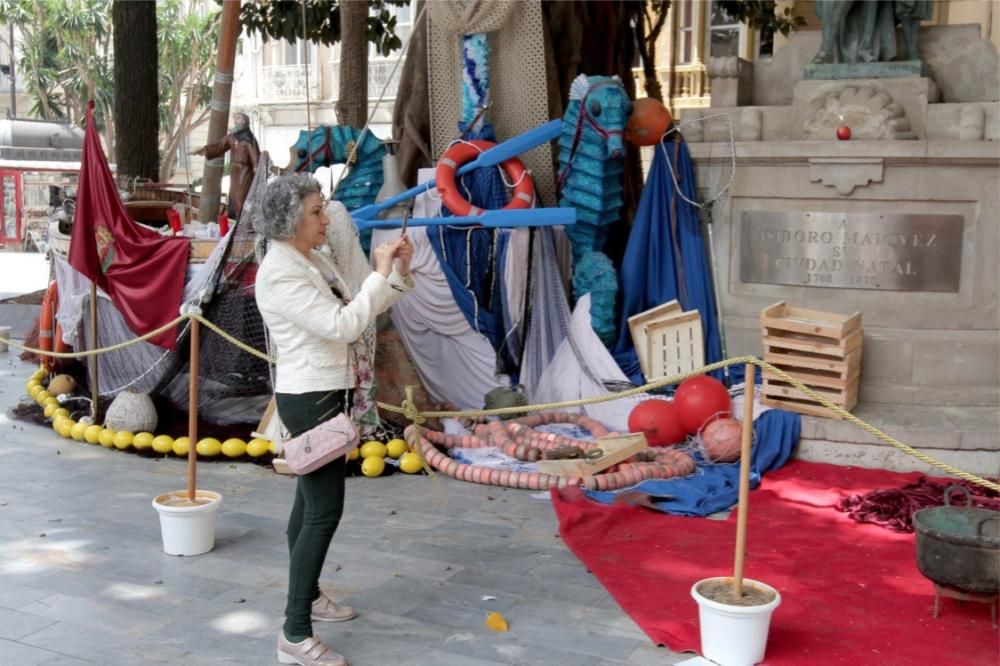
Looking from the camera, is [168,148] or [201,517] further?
[168,148]

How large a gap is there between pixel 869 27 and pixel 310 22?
6.47 m

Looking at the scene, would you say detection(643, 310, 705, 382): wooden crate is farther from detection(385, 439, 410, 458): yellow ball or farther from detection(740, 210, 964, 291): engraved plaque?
detection(385, 439, 410, 458): yellow ball

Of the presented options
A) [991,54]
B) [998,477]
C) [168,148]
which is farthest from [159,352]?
[168,148]

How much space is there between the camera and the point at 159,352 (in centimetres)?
779

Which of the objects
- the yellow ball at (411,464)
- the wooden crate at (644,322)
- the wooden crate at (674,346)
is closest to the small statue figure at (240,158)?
the yellow ball at (411,464)

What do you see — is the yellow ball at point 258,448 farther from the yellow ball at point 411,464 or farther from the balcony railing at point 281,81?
the balcony railing at point 281,81

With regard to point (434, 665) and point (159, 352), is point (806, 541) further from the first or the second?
point (159, 352)

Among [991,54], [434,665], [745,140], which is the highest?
[991,54]

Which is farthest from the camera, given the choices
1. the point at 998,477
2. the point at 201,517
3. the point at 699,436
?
the point at 699,436

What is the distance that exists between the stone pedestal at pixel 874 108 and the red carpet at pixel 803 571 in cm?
240

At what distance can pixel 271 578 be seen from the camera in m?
4.98

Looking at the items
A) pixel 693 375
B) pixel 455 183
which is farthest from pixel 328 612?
pixel 455 183

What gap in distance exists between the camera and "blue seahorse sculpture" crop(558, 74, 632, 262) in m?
8.31

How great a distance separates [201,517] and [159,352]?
2.83m
